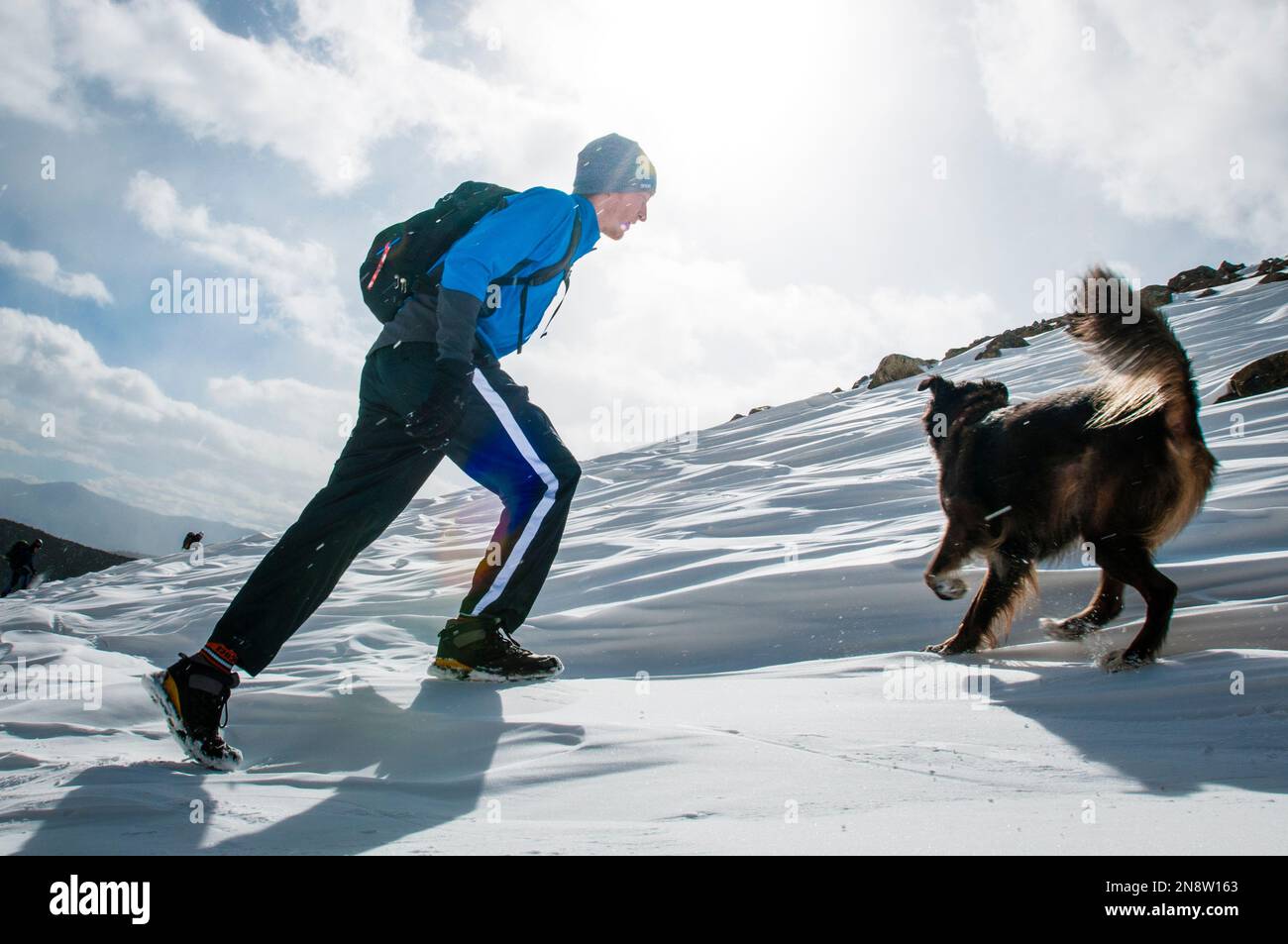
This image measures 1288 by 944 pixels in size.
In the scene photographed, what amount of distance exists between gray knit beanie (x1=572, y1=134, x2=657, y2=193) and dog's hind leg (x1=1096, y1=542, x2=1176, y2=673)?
217 centimetres

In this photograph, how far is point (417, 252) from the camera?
2682 mm

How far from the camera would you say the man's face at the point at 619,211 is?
3066mm

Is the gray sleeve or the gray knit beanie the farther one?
the gray knit beanie

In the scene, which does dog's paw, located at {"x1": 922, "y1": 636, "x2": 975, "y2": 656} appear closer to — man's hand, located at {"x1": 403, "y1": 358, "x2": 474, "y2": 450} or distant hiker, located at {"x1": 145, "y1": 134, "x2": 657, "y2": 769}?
distant hiker, located at {"x1": 145, "y1": 134, "x2": 657, "y2": 769}

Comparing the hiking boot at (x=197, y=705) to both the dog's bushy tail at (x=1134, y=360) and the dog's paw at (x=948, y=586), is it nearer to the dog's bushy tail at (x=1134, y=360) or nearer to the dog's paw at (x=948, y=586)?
the dog's paw at (x=948, y=586)

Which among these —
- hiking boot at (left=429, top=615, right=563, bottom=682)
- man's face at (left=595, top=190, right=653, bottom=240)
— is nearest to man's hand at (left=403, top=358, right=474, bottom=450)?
hiking boot at (left=429, top=615, right=563, bottom=682)

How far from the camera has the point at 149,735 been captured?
2246mm

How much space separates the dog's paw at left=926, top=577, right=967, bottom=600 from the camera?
322cm

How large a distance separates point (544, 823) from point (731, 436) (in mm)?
13086

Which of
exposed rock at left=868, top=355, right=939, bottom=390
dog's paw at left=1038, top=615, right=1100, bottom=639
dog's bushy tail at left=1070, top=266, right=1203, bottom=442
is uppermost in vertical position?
exposed rock at left=868, top=355, right=939, bottom=390

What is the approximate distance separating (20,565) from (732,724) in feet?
59.7

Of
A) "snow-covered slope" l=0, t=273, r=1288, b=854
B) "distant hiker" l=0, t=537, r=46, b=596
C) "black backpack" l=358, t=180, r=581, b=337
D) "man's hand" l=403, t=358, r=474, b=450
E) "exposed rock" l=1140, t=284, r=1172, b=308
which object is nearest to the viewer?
"snow-covered slope" l=0, t=273, r=1288, b=854
